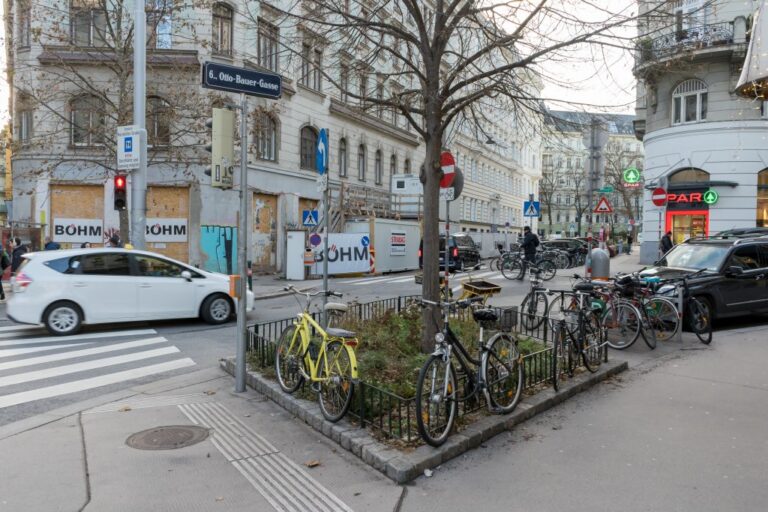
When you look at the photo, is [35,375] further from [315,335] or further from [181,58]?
[181,58]

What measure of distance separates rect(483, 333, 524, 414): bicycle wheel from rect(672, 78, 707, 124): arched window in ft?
79.3

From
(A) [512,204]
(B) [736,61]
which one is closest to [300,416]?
(B) [736,61]

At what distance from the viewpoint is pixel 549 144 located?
9.17 metres

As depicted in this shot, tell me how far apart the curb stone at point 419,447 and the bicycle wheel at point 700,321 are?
3.56m

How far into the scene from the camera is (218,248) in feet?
76.5

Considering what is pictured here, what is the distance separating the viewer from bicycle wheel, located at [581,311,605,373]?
6949mm

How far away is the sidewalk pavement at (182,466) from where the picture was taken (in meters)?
3.90


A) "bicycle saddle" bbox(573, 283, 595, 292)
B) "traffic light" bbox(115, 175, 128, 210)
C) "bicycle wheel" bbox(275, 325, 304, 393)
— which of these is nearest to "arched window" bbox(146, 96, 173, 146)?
"traffic light" bbox(115, 175, 128, 210)

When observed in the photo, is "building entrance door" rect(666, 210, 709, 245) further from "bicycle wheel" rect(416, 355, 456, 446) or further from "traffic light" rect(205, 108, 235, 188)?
"bicycle wheel" rect(416, 355, 456, 446)

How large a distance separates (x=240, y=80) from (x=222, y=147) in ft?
2.53

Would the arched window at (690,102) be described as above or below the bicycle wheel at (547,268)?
above

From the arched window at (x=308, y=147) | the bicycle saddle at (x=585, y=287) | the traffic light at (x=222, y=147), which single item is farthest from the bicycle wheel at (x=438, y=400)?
the arched window at (x=308, y=147)

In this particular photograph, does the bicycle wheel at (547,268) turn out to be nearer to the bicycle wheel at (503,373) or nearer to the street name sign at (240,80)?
the bicycle wheel at (503,373)

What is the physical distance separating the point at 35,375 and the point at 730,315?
447 inches
